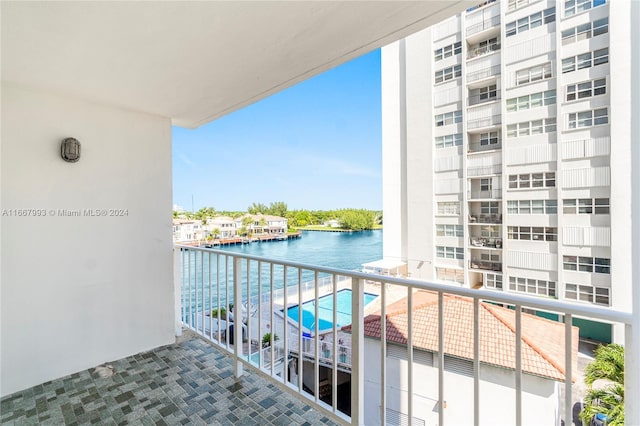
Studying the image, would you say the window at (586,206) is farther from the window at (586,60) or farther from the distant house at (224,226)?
the distant house at (224,226)

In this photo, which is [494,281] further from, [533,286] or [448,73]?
[448,73]

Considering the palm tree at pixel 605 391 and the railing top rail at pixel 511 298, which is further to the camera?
the palm tree at pixel 605 391

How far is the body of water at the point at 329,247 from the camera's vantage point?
747 centimetres

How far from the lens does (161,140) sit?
283 cm

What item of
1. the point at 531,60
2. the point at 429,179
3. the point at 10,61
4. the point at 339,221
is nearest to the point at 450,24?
the point at 531,60

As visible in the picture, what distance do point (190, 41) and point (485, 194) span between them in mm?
12099

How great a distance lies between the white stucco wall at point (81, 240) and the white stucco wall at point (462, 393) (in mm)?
2236

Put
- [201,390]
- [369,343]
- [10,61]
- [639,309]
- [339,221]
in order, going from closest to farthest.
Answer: [639,309]
[10,61]
[201,390]
[369,343]
[339,221]

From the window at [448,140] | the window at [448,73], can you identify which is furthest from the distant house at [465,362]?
the window at [448,73]

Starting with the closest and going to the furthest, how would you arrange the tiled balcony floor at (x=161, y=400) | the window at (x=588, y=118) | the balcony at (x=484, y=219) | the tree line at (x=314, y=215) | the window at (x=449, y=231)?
1. the tiled balcony floor at (x=161, y=400)
2. the window at (x=588, y=118)
3. the tree line at (x=314, y=215)
4. the balcony at (x=484, y=219)
5. the window at (x=449, y=231)

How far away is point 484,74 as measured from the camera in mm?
11320

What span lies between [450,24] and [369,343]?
15.0 metres

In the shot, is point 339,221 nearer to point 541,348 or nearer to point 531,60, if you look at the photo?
point 541,348

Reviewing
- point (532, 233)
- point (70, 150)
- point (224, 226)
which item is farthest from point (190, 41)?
point (532, 233)
